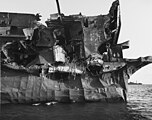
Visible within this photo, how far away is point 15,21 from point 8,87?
11594 mm

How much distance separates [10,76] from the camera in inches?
742

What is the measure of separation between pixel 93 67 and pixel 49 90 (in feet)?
15.7

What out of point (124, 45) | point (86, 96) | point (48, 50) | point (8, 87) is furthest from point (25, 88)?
point (124, 45)

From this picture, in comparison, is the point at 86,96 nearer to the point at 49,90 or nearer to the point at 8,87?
the point at 49,90

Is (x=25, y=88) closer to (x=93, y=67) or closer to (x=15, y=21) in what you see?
(x=93, y=67)

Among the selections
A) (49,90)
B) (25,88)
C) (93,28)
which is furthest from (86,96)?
(93,28)

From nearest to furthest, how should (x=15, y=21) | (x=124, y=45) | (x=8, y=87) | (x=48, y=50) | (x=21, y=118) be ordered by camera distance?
(x=21, y=118) → (x=8, y=87) → (x=48, y=50) → (x=124, y=45) → (x=15, y=21)

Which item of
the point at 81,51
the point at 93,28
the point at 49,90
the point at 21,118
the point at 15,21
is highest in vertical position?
the point at 15,21

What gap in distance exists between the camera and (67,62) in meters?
19.9

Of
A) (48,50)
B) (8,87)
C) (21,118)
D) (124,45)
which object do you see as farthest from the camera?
(124,45)

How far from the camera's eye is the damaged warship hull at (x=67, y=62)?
1862 centimetres

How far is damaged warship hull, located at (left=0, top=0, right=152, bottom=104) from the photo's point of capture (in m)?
18.6

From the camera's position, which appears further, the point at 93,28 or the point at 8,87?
the point at 93,28

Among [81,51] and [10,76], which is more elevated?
[81,51]
